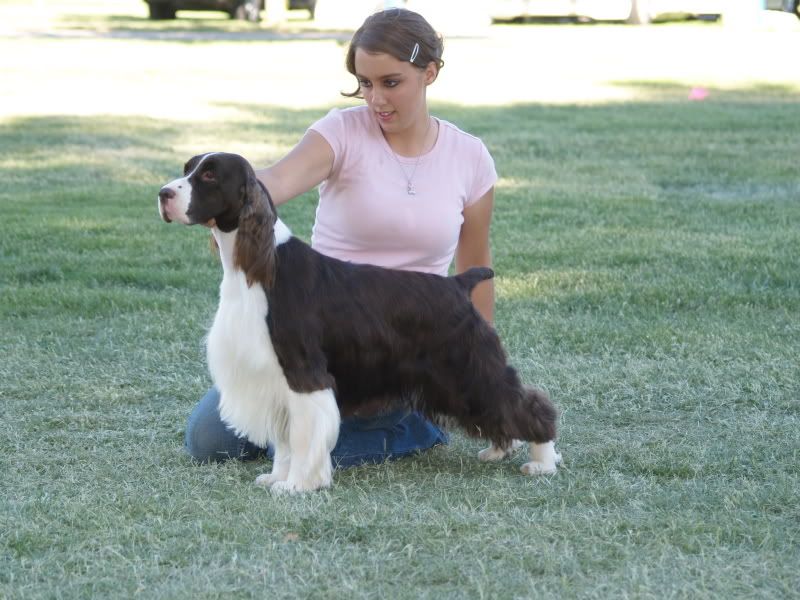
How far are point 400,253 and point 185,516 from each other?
53.0 inches

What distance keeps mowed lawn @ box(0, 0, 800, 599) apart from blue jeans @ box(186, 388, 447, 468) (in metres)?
0.09

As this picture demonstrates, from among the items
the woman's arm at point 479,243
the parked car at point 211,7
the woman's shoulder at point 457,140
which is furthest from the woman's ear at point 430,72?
the parked car at point 211,7

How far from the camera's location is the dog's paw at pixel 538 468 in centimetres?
469

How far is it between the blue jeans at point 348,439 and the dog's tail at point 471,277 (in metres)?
0.54

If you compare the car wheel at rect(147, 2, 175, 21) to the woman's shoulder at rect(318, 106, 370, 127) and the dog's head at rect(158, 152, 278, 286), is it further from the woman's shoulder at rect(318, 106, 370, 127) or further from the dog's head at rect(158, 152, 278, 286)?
the dog's head at rect(158, 152, 278, 286)

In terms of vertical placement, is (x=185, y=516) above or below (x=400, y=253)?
below

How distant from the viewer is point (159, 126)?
1420 centimetres

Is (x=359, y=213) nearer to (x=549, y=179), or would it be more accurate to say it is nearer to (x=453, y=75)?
(x=549, y=179)

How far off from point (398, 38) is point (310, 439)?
1.47 m

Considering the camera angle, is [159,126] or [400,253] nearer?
[400,253]

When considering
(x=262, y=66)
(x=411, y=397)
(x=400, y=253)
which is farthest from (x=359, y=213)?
(x=262, y=66)

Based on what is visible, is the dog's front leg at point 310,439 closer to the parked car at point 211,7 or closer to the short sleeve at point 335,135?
the short sleeve at point 335,135

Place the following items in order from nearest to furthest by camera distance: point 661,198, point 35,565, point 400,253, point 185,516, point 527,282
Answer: point 35,565 < point 185,516 < point 400,253 < point 527,282 < point 661,198

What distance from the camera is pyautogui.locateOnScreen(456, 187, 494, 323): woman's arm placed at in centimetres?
516
